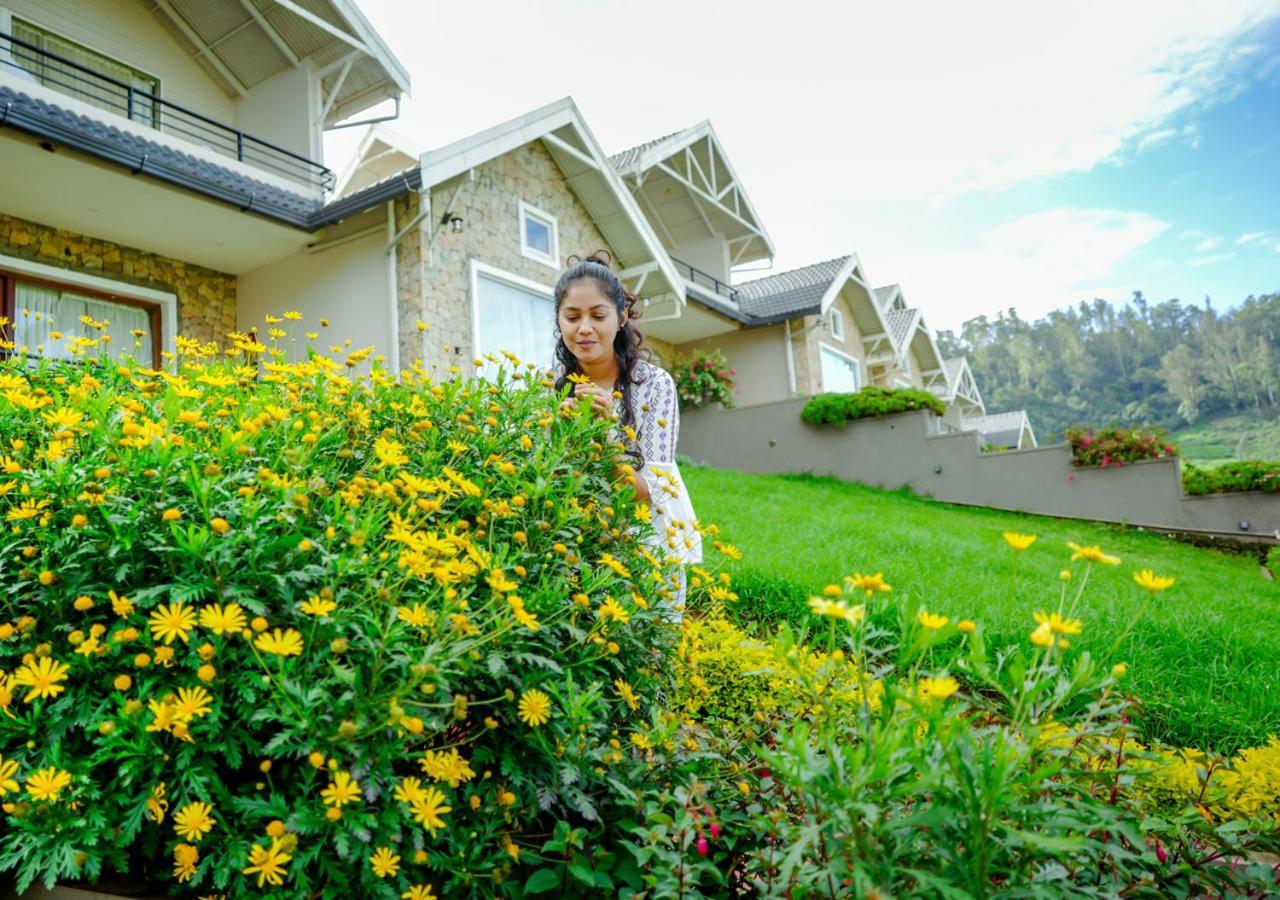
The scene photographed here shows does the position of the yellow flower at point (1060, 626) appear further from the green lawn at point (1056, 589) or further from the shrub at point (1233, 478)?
the shrub at point (1233, 478)

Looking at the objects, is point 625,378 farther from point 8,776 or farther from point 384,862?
point 8,776

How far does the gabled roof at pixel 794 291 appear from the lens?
15.1 m

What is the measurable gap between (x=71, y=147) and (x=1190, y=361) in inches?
2395

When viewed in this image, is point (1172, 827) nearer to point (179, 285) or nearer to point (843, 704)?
point (843, 704)

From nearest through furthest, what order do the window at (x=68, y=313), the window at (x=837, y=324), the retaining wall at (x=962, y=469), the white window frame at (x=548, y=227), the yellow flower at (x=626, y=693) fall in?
the yellow flower at (x=626, y=693) → the window at (x=68, y=313) → the white window frame at (x=548, y=227) → the retaining wall at (x=962, y=469) → the window at (x=837, y=324)

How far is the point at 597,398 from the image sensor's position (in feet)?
6.59

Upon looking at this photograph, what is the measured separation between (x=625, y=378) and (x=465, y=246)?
6.89 m

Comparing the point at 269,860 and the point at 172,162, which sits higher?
the point at 172,162

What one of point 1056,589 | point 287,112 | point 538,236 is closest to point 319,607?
point 1056,589

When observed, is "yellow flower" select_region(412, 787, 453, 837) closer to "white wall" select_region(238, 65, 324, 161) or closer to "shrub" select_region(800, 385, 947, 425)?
"white wall" select_region(238, 65, 324, 161)

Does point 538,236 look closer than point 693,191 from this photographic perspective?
Yes

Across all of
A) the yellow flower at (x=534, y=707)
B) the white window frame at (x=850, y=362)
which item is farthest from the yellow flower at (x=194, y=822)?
the white window frame at (x=850, y=362)

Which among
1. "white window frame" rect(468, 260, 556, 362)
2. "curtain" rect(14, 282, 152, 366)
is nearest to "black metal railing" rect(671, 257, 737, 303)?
"white window frame" rect(468, 260, 556, 362)

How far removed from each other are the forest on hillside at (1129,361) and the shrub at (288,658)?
4939 centimetres
